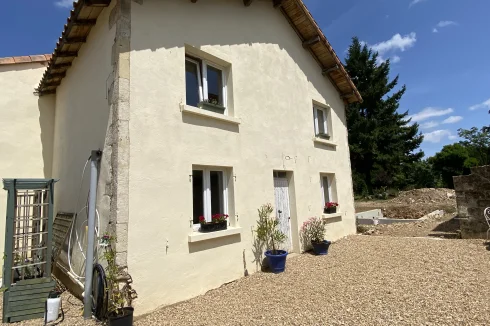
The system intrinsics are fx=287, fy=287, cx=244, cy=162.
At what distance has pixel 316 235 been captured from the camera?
790 centimetres

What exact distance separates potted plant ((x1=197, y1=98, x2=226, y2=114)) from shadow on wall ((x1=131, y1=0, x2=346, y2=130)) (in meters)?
0.80

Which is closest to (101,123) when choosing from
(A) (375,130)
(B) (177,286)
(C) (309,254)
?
(B) (177,286)

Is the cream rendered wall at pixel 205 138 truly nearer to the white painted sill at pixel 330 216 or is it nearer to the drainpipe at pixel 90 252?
the white painted sill at pixel 330 216

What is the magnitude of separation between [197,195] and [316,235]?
12.8 ft

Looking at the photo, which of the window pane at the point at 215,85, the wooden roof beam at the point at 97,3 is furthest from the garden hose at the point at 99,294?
the wooden roof beam at the point at 97,3

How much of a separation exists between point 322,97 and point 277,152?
392cm

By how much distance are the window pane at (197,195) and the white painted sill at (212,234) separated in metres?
0.37

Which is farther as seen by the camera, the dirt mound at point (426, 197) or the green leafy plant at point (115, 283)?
the dirt mound at point (426, 197)

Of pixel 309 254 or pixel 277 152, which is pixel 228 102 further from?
pixel 309 254

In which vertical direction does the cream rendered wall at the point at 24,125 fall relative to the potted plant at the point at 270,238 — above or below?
above

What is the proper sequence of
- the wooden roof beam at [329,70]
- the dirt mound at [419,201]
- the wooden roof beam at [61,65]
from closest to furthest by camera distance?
1. the wooden roof beam at [61,65]
2. the wooden roof beam at [329,70]
3. the dirt mound at [419,201]

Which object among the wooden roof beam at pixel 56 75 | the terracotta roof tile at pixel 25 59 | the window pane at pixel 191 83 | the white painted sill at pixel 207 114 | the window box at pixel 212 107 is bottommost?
the white painted sill at pixel 207 114

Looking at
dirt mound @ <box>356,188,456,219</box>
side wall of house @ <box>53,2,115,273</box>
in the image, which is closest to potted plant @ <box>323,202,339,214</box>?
side wall of house @ <box>53,2,115,273</box>

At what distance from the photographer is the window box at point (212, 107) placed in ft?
19.5
